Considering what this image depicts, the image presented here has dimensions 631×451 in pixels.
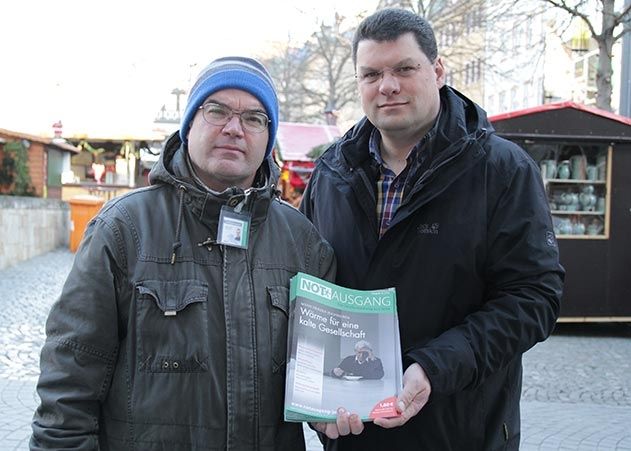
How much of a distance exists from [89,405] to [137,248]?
48 cm

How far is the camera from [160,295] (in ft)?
6.73

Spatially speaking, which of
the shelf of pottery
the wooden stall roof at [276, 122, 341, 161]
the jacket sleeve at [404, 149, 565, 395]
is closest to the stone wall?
the wooden stall roof at [276, 122, 341, 161]

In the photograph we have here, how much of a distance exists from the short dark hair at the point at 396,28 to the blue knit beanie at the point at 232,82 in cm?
43

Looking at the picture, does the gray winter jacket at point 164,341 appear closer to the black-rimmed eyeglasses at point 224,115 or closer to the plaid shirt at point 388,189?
the black-rimmed eyeglasses at point 224,115

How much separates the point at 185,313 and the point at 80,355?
0.32 metres

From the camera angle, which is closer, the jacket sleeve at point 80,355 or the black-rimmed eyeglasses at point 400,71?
the jacket sleeve at point 80,355

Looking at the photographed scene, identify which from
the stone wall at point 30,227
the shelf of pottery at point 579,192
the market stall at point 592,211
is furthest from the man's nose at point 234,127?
the stone wall at point 30,227

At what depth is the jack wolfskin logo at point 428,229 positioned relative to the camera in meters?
2.40

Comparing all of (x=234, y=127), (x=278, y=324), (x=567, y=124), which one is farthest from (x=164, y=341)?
(x=567, y=124)

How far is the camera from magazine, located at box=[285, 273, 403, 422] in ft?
6.70

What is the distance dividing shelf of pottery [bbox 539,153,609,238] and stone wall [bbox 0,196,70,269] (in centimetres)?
982

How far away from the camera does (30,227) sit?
14.9 meters

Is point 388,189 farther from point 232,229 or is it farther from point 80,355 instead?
point 80,355

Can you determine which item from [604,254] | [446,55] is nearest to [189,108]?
[604,254]
